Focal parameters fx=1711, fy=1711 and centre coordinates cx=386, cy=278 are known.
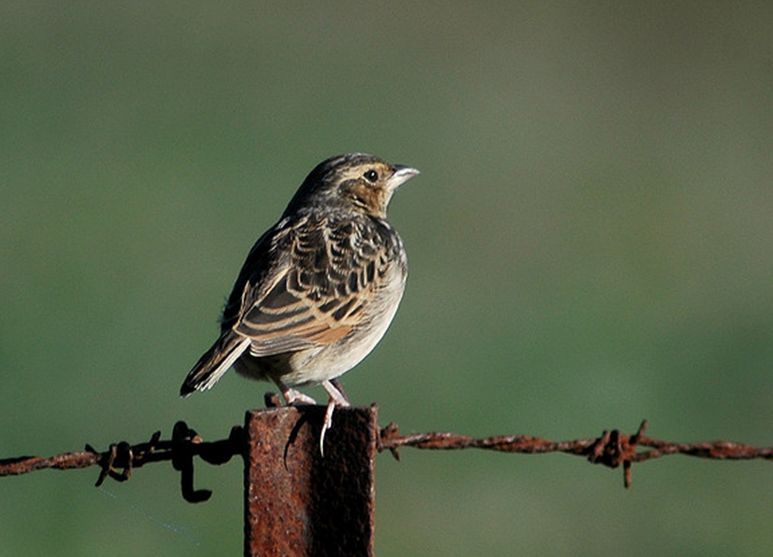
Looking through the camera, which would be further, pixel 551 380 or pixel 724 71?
pixel 724 71

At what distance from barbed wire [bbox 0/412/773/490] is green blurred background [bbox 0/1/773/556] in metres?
5.10

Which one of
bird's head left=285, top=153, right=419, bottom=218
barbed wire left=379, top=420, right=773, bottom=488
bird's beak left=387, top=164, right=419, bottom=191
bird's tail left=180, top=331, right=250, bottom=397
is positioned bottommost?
barbed wire left=379, top=420, right=773, bottom=488

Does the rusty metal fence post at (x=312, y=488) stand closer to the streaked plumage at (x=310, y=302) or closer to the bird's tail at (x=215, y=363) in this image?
the bird's tail at (x=215, y=363)

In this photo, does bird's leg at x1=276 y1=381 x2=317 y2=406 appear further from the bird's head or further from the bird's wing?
the bird's head

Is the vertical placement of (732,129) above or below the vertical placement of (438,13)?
below

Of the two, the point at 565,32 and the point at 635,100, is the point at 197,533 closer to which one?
the point at 635,100

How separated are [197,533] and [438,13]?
16.5 m

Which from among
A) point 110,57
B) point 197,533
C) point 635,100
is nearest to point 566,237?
point 635,100

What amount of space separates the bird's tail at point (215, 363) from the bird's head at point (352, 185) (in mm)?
1835

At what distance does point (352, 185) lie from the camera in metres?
8.39

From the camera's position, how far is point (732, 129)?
2089cm

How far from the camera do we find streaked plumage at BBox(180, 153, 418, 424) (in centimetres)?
661

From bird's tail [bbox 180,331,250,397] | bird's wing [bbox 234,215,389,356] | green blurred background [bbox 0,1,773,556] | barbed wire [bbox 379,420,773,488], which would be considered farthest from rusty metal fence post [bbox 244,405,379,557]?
green blurred background [bbox 0,1,773,556]

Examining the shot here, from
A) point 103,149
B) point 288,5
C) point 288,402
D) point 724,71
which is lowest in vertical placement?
point 288,402
